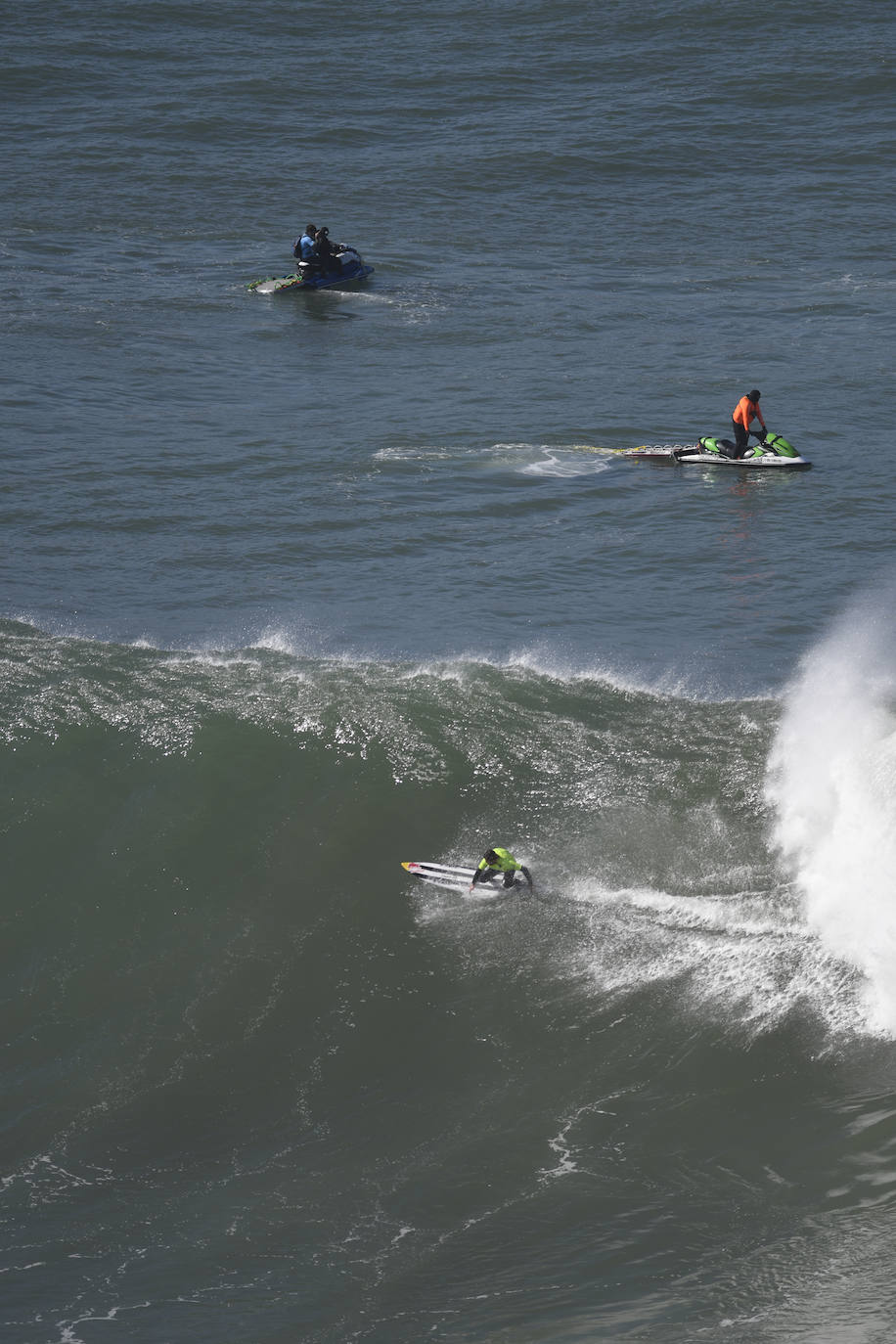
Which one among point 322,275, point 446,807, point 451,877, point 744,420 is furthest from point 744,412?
point 322,275

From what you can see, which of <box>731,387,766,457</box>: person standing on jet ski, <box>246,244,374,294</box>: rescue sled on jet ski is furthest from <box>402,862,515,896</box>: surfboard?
<box>246,244,374,294</box>: rescue sled on jet ski

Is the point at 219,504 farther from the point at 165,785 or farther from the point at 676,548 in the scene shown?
the point at 165,785

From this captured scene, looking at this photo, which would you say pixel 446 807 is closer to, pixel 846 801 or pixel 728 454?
pixel 846 801

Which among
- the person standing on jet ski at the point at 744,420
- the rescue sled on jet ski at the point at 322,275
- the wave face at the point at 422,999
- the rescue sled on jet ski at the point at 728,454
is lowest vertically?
the wave face at the point at 422,999

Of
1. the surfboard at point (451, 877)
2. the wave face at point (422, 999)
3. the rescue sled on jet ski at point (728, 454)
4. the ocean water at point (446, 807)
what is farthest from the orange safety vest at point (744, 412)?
the surfboard at point (451, 877)

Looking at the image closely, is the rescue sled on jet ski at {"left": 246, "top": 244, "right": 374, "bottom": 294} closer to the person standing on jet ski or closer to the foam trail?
the person standing on jet ski

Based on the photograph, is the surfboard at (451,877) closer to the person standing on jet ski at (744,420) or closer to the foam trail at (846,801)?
the foam trail at (846,801)
